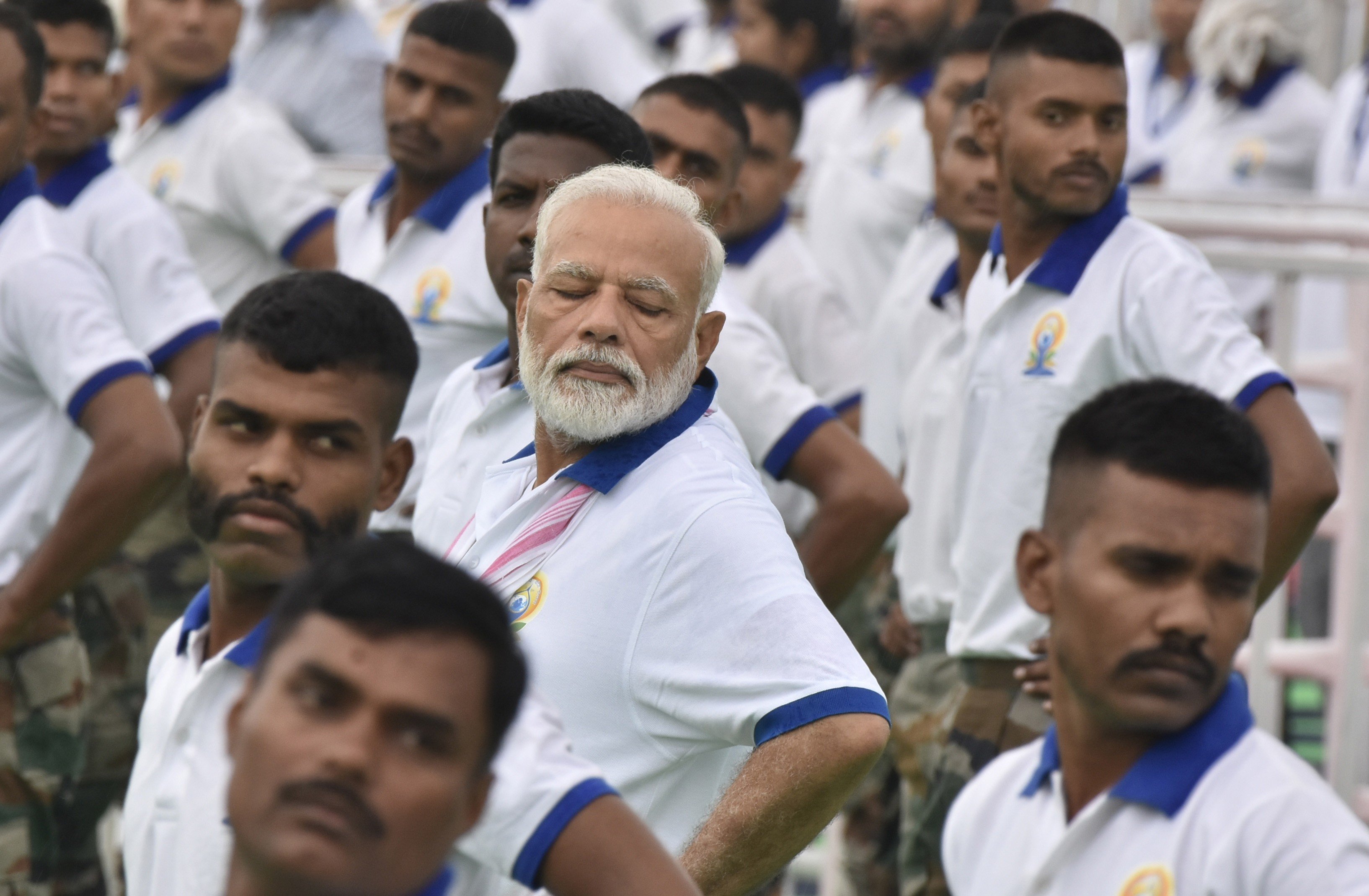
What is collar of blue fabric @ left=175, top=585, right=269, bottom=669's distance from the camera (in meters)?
2.68

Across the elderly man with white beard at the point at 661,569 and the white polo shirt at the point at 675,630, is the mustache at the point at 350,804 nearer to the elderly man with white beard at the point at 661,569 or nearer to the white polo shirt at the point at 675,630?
the white polo shirt at the point at 675,630

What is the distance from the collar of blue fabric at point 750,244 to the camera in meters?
5.03

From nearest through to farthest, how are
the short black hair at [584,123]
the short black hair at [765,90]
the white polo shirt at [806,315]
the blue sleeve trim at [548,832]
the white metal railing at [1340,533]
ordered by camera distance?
1. the blue sleeve trim at [548,832]
2. the short black hair at [584,123]
3. the white metal railing at [1340,533]
4. the white polo shirt at [806,315]
5. the short black hair at [765,90]

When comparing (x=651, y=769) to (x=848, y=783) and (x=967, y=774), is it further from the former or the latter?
(x=967, y=774)

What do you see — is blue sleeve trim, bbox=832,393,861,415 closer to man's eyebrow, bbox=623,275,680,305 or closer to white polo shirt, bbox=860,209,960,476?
white polo shirt, bbox=860,209,960,476

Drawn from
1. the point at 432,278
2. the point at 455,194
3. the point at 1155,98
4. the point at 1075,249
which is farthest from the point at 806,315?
the point at 1155,98

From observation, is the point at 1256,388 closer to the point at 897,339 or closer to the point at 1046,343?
the point at 1046,343

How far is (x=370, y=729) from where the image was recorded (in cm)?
173

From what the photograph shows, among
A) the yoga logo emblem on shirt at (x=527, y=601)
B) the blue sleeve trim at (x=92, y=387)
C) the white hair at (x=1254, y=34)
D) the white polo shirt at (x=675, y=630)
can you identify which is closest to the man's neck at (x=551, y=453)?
the white polo shirt at (x=675, y=630)

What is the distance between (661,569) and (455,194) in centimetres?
224

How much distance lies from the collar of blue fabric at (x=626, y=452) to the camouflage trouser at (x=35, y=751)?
1738 mm

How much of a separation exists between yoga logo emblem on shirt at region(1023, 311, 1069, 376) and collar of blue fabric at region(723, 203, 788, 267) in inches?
55.7

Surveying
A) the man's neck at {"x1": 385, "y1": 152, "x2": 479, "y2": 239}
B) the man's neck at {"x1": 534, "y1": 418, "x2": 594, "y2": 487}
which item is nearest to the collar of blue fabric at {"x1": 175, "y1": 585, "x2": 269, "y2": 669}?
the man's neck at {"x1": 534, "y1": 418, "x2": 594, "y2": 487}

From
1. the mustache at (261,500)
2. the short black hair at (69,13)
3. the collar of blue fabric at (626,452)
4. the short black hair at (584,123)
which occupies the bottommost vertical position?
the mustache at (261,500)
